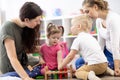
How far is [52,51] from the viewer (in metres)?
1.67

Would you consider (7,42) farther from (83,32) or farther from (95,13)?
(95,13)

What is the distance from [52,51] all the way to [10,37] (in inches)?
14.1

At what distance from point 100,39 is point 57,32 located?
20.3 inches

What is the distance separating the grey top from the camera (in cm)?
149

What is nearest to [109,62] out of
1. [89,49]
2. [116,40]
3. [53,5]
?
[116,40]

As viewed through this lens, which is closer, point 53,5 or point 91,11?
point 91,11

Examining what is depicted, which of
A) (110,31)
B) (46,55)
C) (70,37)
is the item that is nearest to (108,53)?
(110,31)

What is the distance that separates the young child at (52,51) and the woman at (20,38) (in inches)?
4.1

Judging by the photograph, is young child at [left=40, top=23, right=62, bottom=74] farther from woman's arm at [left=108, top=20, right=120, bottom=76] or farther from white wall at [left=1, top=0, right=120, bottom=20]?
white wall at [left=1, top=0, right=120, bottom=20]

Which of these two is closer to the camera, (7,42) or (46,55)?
(7,42)

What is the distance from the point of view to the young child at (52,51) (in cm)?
165

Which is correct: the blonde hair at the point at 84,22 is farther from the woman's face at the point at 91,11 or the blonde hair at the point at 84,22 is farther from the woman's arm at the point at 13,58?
the woman's arm at the point at 13,58

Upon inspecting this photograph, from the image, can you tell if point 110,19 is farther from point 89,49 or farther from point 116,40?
point 89,49

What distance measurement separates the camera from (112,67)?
1.72 metres
